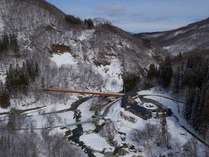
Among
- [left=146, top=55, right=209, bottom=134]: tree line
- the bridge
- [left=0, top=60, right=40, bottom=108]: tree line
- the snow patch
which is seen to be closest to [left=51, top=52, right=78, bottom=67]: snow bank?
the snow patch

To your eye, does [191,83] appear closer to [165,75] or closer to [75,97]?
[165,75]

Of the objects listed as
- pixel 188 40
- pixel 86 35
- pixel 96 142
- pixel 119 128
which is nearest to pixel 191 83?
pixel 119 128

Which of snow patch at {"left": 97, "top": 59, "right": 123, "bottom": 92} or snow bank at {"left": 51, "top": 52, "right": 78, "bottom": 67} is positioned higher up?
snow bank at {"left": 51, "top": 52, "right": 78, "bottom": 67}

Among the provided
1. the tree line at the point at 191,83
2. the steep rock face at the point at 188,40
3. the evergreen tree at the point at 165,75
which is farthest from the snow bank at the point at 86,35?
the steep rock face at the point at 188,40

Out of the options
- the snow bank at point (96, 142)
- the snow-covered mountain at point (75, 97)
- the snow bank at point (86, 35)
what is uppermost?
the snow bank at point (86, 35)

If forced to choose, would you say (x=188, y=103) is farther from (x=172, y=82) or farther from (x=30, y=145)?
(x=30, y=145)

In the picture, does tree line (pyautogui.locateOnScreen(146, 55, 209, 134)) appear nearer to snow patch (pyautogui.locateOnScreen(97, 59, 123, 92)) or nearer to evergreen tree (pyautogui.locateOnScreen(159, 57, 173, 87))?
evergreen tree (pyautogui.locateOnScreen(159, 57, 173, 87))

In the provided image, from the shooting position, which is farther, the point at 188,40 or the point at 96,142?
the point at 188,40

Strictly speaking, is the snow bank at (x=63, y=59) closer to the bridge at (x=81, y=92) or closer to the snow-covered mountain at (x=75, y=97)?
the snow-covered mountain at (x=75, y=97)
